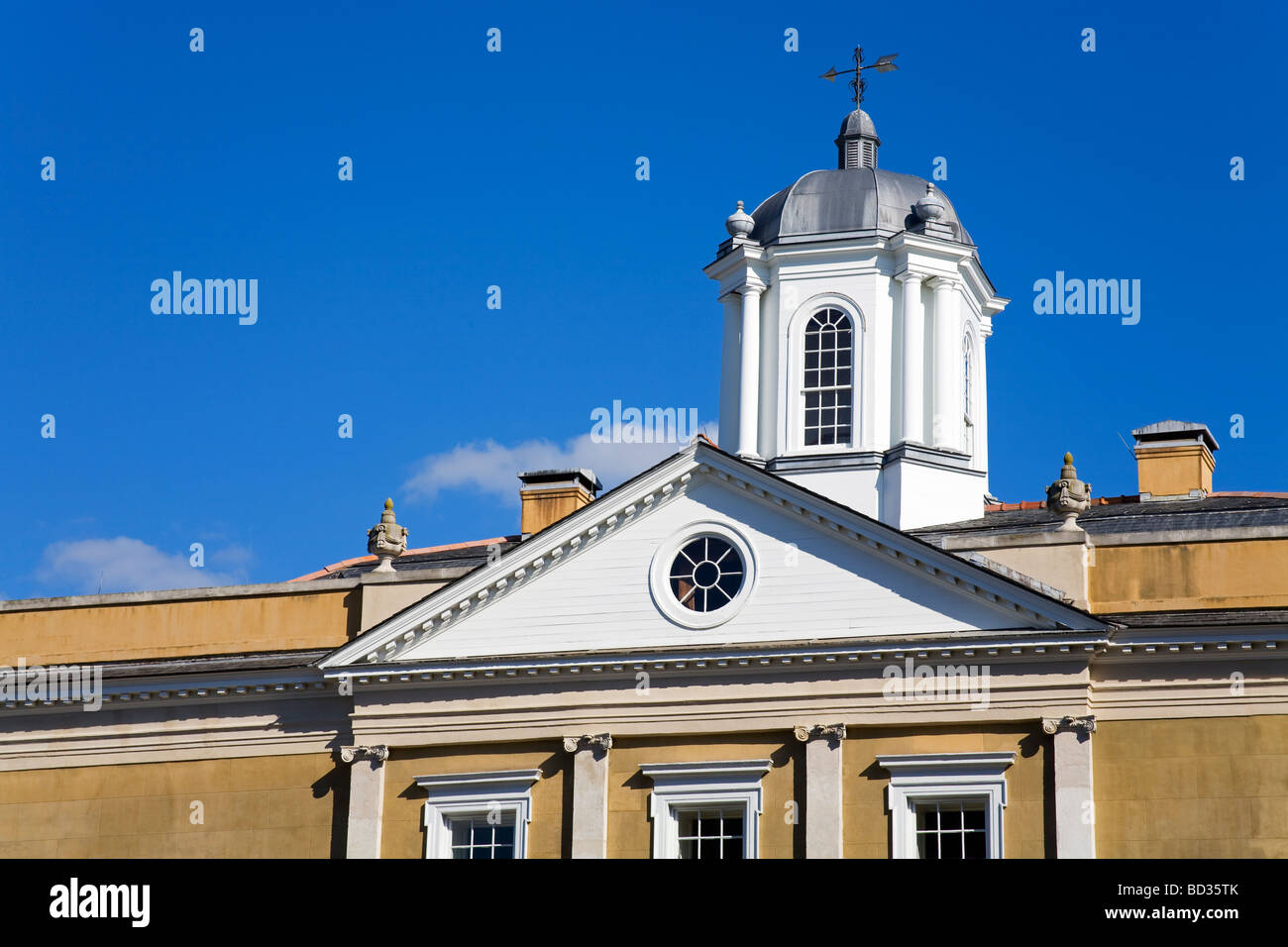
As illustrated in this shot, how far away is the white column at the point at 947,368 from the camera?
36.3 m

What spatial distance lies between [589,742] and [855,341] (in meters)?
9.94

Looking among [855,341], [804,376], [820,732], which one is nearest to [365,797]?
[820,732]

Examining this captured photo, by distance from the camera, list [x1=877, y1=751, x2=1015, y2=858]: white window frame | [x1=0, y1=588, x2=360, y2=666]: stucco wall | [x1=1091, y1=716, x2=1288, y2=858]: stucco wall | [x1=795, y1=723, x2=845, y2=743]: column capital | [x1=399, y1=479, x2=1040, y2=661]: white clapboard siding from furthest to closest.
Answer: [x1=0, y1=588, x2=360, y2=666]: stucco wall, [x1=399, y1=479, x2=1040, y2=661]: white clapboard siding, [x1=795, y1=723, x2=845, y2=743]: column capital, [x1=877, y1=751, x2=1015, y2=858]: white window frame, [x1=1091, y1=716, x2=1288, y2=858]: stucco wall

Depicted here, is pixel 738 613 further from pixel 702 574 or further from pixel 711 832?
pixel 711 832

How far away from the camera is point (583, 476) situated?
124 feet

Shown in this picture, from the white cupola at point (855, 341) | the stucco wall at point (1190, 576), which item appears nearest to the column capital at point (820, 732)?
the stucco wall at point (1190, 576)

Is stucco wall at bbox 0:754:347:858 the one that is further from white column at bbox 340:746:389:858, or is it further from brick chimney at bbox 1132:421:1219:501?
brick chimney at bbox 1132:421:1219:501

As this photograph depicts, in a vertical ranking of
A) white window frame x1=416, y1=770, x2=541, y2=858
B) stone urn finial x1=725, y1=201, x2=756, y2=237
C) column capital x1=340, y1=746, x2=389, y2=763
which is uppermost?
stone urn finial x1=725, y1=201, x2=756, y2=237

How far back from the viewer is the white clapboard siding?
2952cm

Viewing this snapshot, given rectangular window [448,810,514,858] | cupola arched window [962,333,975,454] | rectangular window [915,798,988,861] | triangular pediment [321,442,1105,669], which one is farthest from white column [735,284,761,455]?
rectangular window [915,798,988,861]

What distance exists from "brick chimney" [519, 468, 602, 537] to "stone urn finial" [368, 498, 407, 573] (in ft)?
14.9
